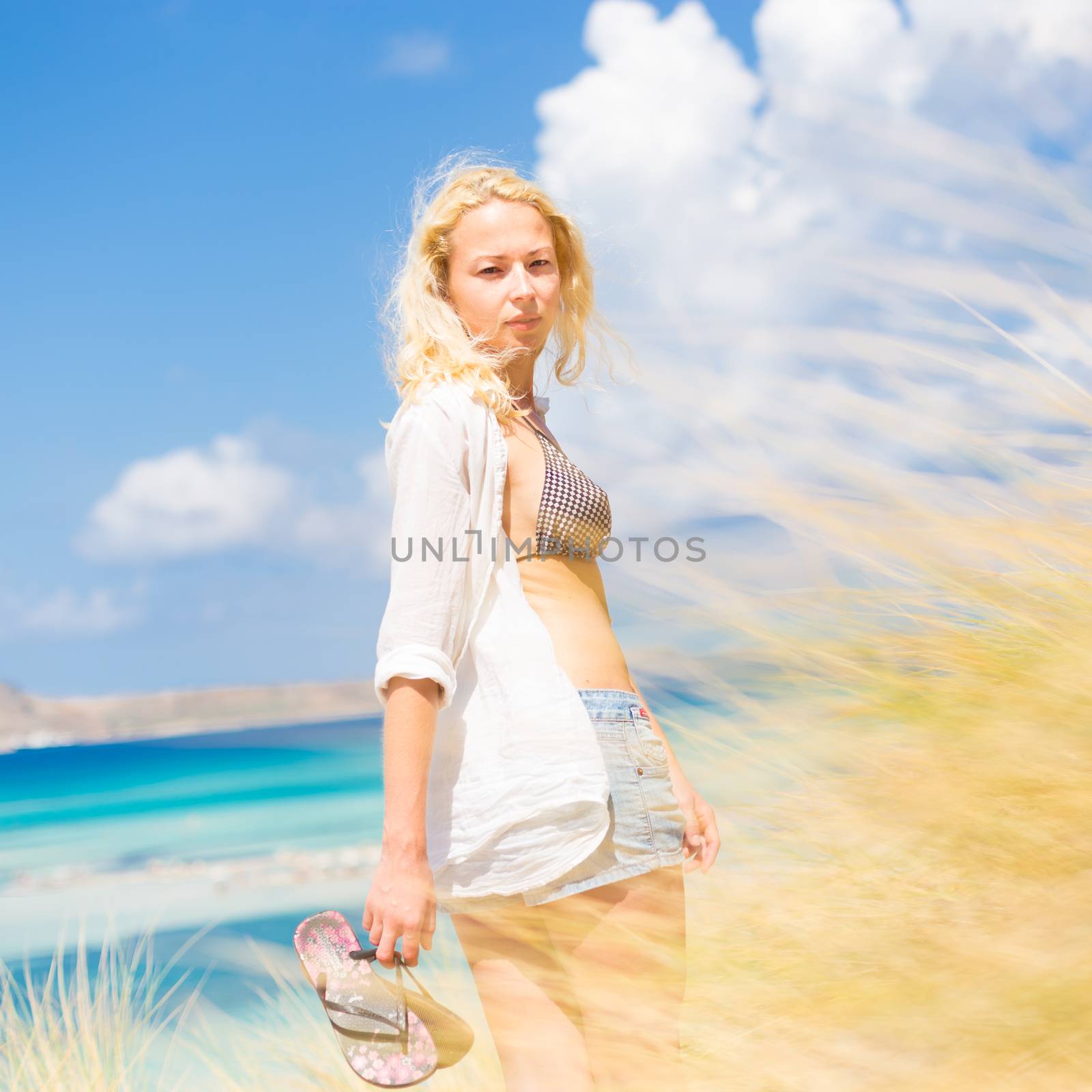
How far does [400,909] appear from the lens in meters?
1.11

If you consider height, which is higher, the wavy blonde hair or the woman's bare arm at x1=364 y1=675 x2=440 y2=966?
the wavy blonde hair

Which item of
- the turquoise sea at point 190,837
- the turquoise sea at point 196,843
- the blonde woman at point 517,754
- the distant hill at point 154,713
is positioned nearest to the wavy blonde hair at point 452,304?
the blonde woman at point 517,754

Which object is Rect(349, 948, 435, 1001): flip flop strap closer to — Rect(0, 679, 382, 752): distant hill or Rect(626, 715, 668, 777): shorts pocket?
Rect(626, 715, 668, 777): shorts pocket

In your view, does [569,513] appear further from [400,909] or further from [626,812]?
[400,909]

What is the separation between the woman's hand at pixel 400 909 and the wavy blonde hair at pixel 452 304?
0.55 metres

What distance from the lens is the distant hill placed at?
24125 millimetres

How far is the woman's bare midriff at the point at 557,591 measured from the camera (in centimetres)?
129

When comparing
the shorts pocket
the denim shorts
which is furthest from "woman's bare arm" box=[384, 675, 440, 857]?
the shorts pocket

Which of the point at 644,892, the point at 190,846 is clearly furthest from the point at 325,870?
the point at 644,892

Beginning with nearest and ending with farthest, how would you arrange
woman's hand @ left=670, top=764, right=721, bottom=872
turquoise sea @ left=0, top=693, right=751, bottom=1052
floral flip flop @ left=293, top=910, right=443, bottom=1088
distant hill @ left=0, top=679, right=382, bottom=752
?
1. floral flip flop @ left=293, top=910, right=443, bottom=1088
2. woman's hand @ left=670, top=764, right=721, bottom=872
3. turquoise sea @ left=0, top=693, right=751, bottom=1052
4. distant hill @ left=0, top=679, right=382, bottom=752

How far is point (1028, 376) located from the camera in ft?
3.64

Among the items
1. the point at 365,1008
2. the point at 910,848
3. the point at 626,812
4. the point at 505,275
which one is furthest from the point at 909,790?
the point at 505,275

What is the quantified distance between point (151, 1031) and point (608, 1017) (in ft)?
3.91

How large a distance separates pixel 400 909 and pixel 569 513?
0.50 m
